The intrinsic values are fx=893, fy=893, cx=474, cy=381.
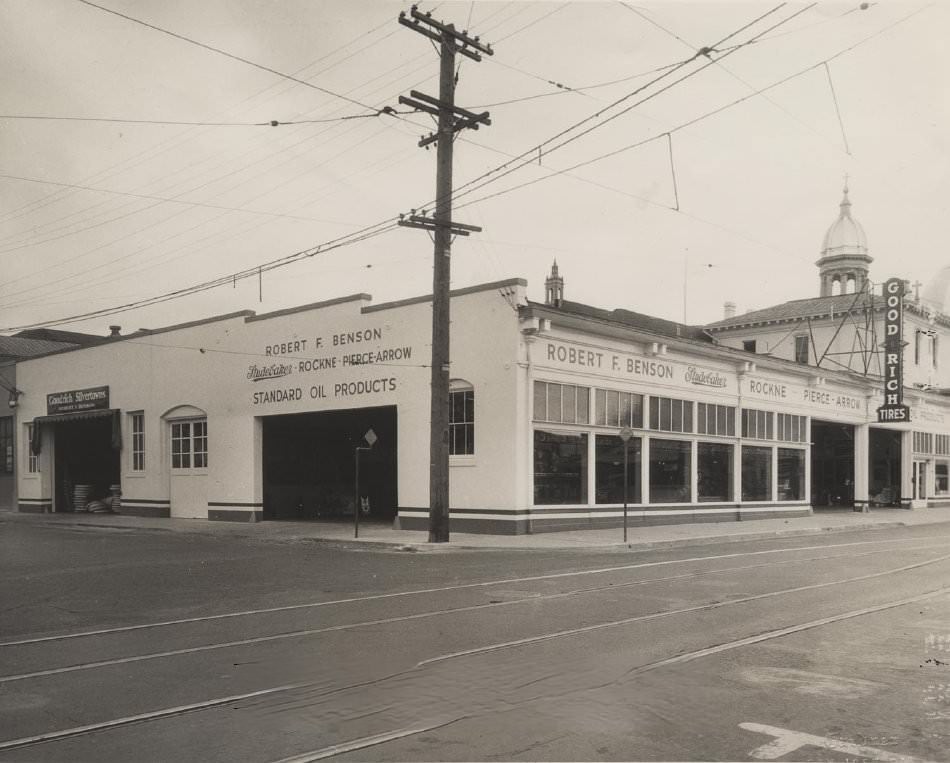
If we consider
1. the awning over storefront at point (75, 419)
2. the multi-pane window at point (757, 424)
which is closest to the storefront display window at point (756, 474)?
the multi-pane window at point (757, 424)

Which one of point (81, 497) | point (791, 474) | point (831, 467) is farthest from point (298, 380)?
point (831, 467)

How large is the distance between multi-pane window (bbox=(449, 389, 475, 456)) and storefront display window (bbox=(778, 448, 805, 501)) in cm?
1431

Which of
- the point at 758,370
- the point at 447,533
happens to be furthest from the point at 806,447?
the point at 447,533

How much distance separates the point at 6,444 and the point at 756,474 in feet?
103

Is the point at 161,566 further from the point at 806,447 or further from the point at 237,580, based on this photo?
the point at 806,447

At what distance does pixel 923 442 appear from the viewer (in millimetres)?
42656

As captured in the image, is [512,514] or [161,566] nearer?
[161,566]

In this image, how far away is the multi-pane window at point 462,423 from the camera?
22.9 metres

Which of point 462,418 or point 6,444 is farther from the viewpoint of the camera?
point 6,444

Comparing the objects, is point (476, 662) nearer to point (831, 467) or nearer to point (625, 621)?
point (625, 621)

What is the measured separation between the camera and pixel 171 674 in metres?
7.35

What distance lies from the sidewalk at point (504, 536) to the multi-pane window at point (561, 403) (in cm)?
292

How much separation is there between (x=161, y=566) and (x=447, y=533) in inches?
250

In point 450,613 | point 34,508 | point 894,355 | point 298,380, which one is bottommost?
point 34,508
